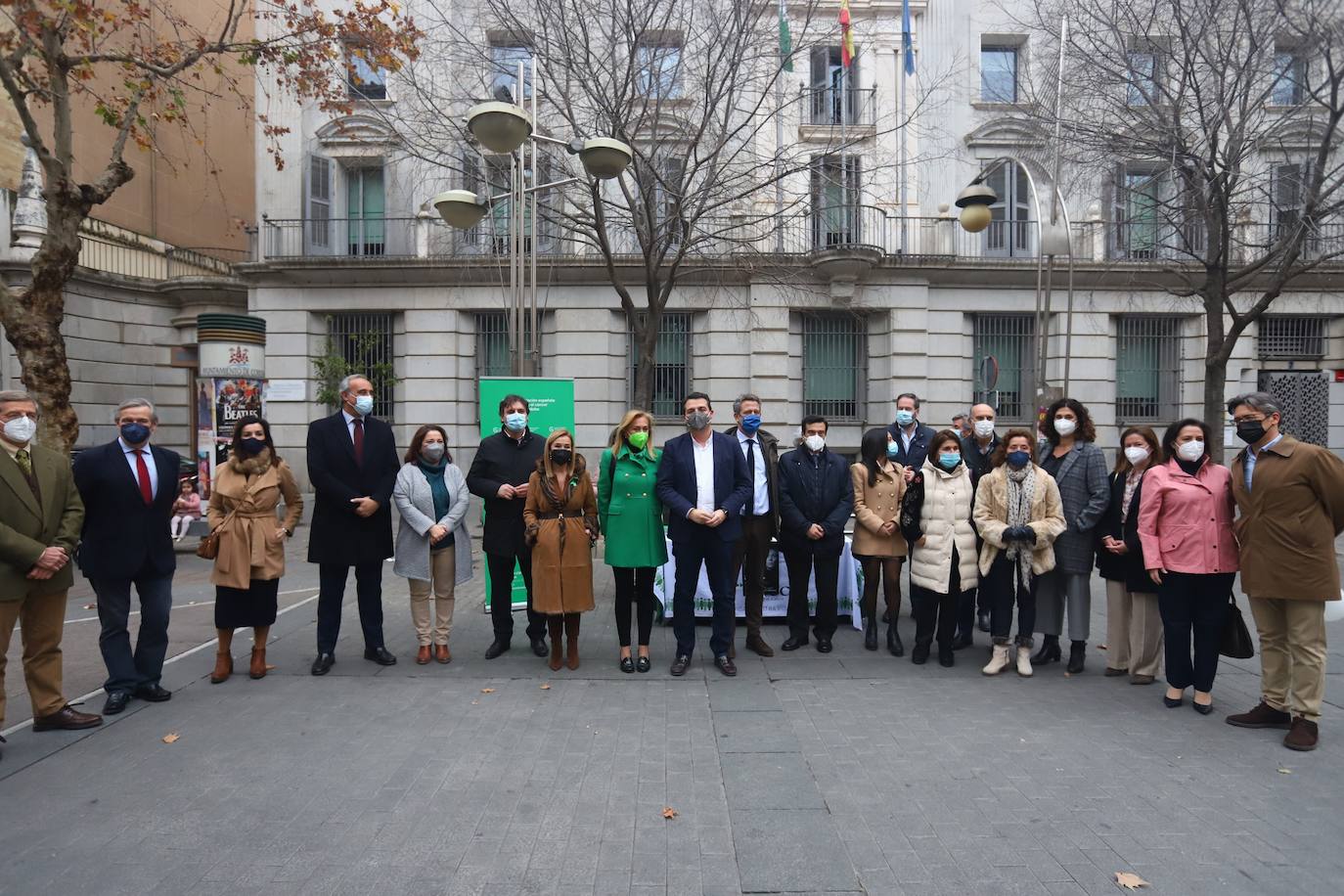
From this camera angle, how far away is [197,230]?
75.6 ft

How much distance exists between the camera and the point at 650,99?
1369 centimetres

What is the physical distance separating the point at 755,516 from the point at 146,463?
4.54 metres

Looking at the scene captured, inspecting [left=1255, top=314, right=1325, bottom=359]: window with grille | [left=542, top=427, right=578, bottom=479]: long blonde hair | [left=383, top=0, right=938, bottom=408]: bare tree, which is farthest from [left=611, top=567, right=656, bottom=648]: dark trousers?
[left=1255, top=314, right=1325, bottom=359]: window with grille

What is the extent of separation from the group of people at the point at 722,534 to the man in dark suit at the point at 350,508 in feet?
0.06

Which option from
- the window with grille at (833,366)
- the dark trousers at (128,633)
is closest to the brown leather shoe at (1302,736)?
the dark trousers at (128,633)

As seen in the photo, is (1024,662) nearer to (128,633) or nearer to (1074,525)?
(1074,525)

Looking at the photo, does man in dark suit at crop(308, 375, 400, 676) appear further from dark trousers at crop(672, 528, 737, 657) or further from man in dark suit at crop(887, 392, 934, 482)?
man in dark suit at crop(887, 392, 934, 482)

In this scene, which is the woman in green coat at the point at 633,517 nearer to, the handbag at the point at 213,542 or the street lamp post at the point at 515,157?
the handbag at the point at 213,542

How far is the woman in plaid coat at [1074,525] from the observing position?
6.14 m

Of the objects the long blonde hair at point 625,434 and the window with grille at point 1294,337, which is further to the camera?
the window with grille at point 1294,337

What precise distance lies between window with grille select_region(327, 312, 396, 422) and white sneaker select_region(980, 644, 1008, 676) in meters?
16.2

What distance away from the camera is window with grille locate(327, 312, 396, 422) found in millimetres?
19312

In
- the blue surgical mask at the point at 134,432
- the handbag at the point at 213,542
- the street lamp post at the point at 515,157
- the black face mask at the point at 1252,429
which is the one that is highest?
the street lamp post at the point at 515,157

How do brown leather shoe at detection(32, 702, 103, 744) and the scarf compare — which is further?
the scarf
